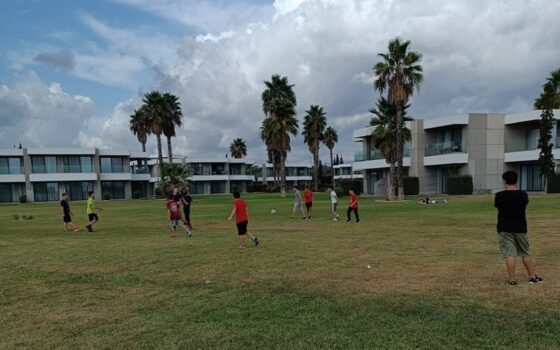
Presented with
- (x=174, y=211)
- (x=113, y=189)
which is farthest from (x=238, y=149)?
(x=174, y=211)

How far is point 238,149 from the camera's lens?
92.4 m

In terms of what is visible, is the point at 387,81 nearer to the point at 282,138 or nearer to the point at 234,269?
the point at 282,138

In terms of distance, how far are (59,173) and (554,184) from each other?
2226 inches

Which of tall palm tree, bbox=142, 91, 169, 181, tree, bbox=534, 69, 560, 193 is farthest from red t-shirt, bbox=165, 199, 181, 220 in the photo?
tall palm tree, bbox=142, 91, 169, 181

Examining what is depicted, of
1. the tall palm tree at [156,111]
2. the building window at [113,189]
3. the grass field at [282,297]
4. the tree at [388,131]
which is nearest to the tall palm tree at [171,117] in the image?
the tall palm tree at [156,111]

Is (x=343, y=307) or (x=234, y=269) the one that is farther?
(x=234, y=269)

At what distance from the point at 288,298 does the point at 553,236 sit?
9.11 m

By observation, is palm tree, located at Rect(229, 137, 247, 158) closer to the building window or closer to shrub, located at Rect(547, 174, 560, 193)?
the building window

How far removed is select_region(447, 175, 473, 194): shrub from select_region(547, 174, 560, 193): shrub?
19.6ft

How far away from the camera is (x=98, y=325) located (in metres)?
5.46

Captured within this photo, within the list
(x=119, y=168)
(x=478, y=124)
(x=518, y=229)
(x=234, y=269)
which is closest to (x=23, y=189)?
(x=119, y=168)

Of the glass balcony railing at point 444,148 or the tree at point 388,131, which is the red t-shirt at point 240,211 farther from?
the glass balcony railing at point 444,148

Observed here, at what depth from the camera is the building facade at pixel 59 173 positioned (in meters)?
57.5

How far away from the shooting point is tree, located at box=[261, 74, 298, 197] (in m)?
46.2
